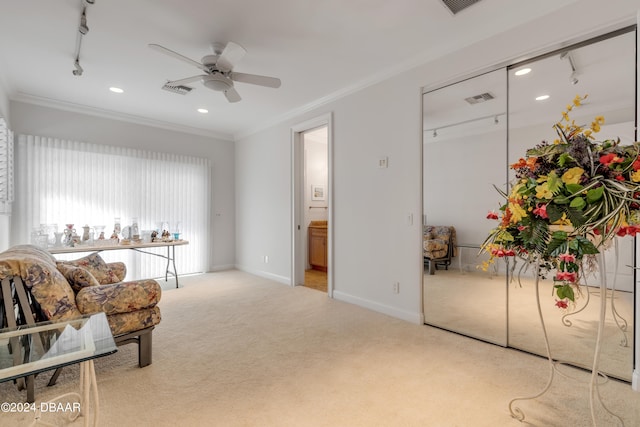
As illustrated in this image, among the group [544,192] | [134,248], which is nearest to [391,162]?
[544,192]

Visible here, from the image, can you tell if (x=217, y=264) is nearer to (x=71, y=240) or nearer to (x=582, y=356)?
(x=71, y=240)

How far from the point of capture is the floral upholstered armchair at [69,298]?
5.79 feet

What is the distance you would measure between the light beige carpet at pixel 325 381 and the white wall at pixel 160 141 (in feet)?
9.72

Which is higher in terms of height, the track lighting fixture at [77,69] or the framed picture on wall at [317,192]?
the track lighting fixture at [77,69]

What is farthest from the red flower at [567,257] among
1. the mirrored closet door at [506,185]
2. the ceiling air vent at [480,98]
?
the ceiling air vent at [480,98]

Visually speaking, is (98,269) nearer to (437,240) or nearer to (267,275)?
(267,275)

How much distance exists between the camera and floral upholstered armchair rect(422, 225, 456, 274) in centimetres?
295

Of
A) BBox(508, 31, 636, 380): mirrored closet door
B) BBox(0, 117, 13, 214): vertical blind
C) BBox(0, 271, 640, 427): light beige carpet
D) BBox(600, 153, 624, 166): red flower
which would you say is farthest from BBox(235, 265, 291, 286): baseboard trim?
BBox(600, 153, 624, 166): red flower

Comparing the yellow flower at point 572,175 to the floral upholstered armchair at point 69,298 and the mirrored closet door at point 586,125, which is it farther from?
the floral upholstered armchair at point 69,298

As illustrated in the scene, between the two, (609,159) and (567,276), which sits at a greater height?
(609,159)

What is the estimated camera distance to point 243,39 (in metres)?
2.72

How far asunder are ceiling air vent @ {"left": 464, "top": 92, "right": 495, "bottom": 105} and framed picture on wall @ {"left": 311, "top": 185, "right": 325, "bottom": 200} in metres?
3.82

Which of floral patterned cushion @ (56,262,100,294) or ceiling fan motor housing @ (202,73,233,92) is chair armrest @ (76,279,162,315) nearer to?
floral patterned cushion @ (56,262,100,294)

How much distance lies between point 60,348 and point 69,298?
0.73 metres
